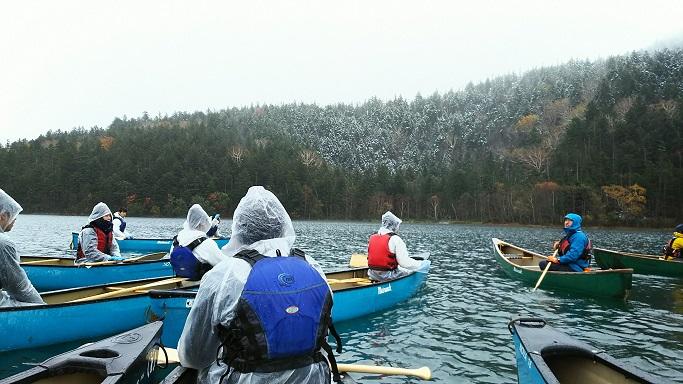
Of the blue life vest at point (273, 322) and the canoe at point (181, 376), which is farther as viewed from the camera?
the canoe at point (181, 376)

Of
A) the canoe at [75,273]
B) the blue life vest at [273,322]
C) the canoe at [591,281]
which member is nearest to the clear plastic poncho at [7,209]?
the blue life vest at [273,322]

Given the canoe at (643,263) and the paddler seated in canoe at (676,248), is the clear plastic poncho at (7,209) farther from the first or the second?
the paddler seated in canoe at (676,248)

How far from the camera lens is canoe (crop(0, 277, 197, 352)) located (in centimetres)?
718

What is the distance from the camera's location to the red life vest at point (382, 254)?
1159cm

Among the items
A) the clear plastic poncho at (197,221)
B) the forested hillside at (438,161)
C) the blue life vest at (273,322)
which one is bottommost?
the blue life vest at (273,322)

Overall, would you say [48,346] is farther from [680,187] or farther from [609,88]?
[609,88]

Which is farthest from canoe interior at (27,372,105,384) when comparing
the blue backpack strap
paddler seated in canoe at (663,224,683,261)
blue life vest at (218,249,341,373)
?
paddler seated in canoe at (663,224,683,261)

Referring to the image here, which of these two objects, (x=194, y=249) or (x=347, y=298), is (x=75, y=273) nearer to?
(x=194, y=249)

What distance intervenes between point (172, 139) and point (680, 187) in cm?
11359

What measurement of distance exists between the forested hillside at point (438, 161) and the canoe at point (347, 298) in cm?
6705

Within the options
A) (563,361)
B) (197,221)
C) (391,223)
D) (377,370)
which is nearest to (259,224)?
(377,370)

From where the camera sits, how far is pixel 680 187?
67.0 meters

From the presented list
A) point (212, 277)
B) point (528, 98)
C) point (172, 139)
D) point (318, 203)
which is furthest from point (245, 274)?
point (528, 98)

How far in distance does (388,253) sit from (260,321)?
887cm
